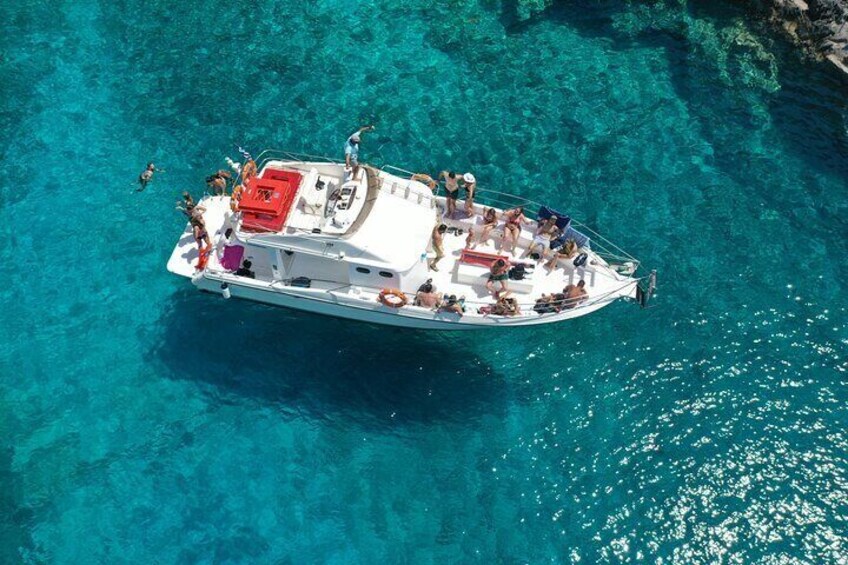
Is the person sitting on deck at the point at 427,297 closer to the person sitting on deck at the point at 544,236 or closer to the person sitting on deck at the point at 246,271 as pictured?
the person sitting on deck at the point at 544,236

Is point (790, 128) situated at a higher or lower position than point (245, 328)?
higher

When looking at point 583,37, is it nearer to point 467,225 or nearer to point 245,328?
point 467,225

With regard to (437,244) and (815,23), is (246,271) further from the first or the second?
(815,23)

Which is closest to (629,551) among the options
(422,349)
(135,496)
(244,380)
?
(422,349)

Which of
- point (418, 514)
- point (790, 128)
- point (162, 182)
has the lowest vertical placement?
point (418, 514)

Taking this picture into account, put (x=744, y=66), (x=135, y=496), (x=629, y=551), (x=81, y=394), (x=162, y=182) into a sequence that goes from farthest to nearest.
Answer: (x=744, y=66)
(x=162, y=182)
(x=81, y=394)
(x=135, y=496)
(x=629, y=551)

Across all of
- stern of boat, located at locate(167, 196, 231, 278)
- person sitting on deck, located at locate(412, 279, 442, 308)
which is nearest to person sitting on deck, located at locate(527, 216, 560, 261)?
person sitting on deck, located at locate(412, 279, 442, 308)

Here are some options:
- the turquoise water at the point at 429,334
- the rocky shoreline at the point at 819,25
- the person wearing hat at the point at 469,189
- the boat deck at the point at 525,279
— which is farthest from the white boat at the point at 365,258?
the rocky shoreline at the point at 819,25

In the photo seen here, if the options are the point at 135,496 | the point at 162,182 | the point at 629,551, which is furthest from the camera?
the point at 162,182
